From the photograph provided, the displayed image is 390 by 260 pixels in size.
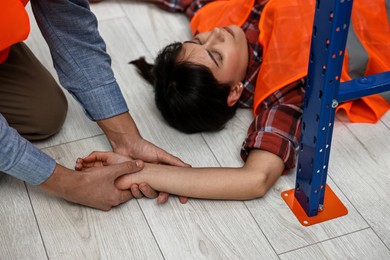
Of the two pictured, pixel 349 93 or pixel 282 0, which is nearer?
pixel 349 93

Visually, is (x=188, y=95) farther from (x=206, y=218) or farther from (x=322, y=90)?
(x=322, y=90)

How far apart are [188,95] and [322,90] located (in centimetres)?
47

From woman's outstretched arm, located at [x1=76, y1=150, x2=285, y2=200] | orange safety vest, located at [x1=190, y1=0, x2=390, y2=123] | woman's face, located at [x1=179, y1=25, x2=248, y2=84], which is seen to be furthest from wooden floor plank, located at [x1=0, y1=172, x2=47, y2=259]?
orange safety vest, located at [x1=190, y1=0, x2=390, y2=123]

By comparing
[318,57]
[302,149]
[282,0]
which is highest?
[318,57]

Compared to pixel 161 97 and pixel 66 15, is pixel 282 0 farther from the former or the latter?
pixel 66 15

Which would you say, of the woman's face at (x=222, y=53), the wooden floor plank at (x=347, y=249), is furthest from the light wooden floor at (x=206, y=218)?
the woman's face at (x=222, y=53)

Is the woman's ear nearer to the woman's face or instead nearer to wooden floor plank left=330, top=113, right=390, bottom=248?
the woman's face

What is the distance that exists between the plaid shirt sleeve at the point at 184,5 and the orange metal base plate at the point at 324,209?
2.60ft

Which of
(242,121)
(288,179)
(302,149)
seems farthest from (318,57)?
(242,121)

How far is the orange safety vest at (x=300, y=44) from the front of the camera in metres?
1.61

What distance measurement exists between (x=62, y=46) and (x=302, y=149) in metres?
0.62

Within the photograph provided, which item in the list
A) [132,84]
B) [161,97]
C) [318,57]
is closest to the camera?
[318,57]

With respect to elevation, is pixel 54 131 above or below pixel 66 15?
below

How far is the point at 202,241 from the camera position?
1.40 meters
